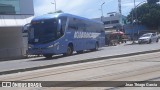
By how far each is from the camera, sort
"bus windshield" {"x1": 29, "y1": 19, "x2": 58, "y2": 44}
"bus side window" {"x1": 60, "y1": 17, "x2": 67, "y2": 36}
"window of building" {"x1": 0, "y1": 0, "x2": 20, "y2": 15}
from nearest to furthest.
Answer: "bus windshield" {"x1": 29, "y1": 19, "x2": 58, "y2": 44} → "bus side window" {"x1": 60, "y1": 17, "x2": 67, "y2": 36} → "window of building" {"x1": 0, "y1": 0, "x2": 20, "y2": 15}

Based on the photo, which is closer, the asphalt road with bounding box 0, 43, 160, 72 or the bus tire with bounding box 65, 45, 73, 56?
the asphalt road with bounding box 0, 43, 160, 72

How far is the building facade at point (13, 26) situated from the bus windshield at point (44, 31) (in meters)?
13.1

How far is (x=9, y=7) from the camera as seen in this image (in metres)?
44.7

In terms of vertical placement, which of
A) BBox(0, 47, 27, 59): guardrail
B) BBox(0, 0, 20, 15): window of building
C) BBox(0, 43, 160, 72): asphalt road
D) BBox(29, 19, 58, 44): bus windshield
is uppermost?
BBox(0, 0, 20, 15): window of building

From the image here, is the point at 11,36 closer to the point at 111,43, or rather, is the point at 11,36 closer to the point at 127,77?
the point at 111,43

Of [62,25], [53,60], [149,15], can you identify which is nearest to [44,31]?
[62,25]

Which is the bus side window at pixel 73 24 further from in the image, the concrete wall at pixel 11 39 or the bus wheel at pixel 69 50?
the concrete wall at pixel 11 39

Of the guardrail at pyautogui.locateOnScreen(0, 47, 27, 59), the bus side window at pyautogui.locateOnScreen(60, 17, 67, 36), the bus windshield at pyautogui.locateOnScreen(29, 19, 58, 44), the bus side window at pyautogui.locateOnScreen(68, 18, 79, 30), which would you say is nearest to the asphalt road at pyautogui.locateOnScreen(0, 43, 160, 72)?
the bus windshield at pyautogui.locateOnScreen(29, 19, 58, 44)

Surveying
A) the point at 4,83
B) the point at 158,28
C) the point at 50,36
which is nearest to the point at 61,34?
the point at 50,36

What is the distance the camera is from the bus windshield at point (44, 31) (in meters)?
27.3

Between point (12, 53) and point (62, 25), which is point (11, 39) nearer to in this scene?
point (12, 53)

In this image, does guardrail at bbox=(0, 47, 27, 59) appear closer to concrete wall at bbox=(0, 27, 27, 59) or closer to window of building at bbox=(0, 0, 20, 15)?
concrete wall at bbox=(0, 27, 27, 59)

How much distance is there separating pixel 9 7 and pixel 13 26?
357cm

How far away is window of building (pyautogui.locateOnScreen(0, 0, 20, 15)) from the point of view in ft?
142
